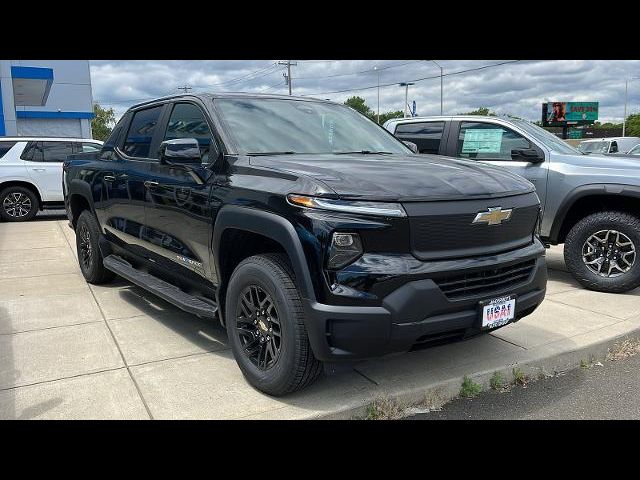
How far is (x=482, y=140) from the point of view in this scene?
7191 millimetres

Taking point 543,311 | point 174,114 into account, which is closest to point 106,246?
point 174,114

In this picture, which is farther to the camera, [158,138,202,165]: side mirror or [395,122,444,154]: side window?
[395,122,444,154]: side window

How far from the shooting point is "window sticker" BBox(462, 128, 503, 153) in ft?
23.1

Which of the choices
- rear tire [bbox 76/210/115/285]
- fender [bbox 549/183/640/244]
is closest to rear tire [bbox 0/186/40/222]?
rear tire [bbox 76/210/115/285]

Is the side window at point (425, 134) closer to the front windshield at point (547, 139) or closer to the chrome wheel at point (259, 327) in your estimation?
the front windshield at point (547, 139)

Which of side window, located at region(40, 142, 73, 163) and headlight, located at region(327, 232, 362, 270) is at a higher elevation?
side window, located at region(40, 142, 73, 163)

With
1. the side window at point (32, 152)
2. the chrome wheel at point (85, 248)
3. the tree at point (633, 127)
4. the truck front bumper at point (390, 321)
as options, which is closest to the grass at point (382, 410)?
the truck front bumper at point (390, 321)

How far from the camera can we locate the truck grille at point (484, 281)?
10.2ft

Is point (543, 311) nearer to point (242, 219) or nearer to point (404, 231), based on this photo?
point (404, 231)

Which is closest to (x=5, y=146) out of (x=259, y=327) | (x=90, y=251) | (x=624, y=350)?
(x=90, y=251)

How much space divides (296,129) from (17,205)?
33.1 feet

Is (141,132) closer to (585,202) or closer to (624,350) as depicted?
(624,350)

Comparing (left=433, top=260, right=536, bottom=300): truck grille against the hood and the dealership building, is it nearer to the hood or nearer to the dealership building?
the hood

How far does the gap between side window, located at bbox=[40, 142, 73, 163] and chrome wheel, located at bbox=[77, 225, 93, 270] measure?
6903 mm
